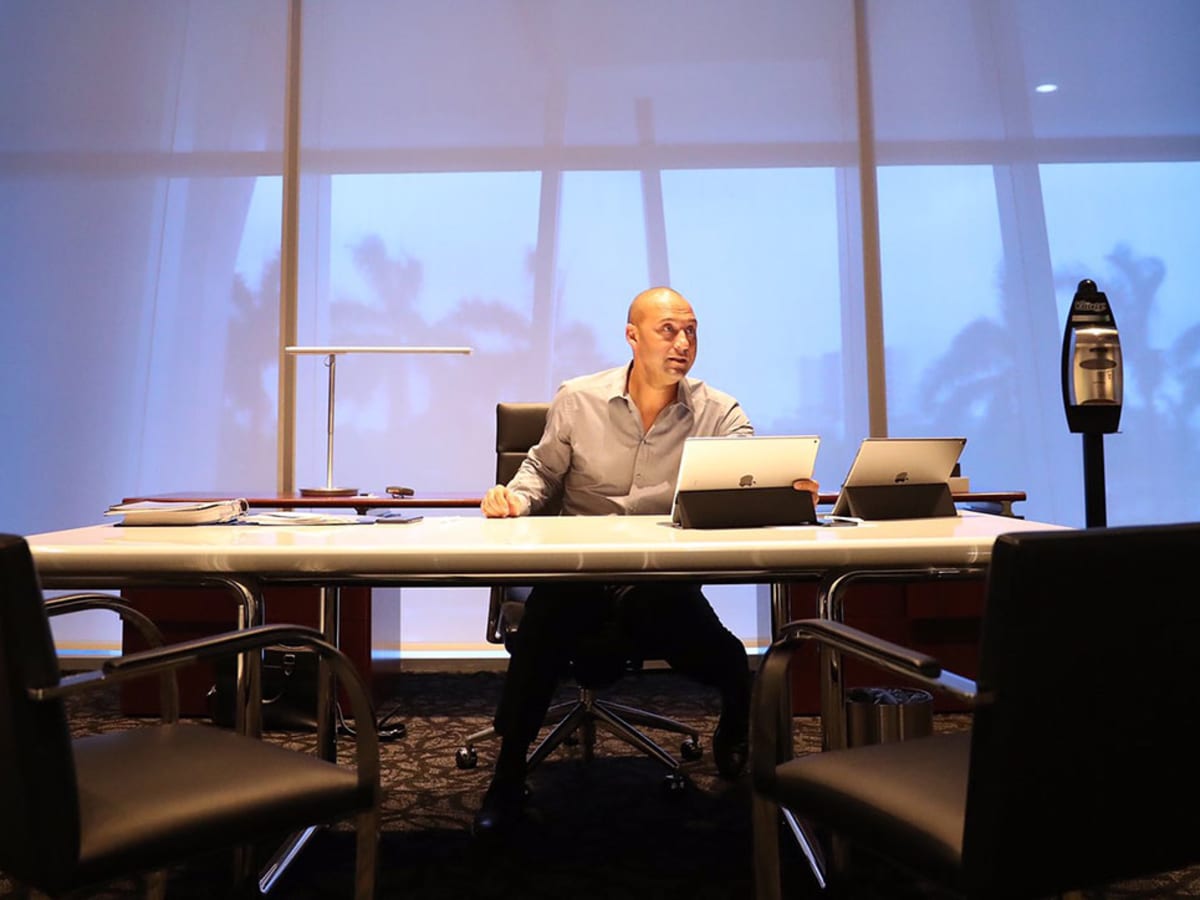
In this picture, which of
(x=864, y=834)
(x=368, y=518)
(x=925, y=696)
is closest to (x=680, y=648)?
(x=925, y=696)

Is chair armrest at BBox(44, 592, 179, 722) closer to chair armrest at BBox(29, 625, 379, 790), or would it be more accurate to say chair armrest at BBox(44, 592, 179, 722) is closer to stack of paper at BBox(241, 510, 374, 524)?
chair armrest at BBox(29, 625, 379, 790)

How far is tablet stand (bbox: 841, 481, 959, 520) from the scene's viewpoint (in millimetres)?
1971

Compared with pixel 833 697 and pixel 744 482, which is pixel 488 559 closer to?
pixel 744 482

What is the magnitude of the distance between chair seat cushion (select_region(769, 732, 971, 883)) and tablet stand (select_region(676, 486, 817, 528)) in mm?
582


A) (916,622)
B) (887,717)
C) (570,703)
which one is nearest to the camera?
(887,717)

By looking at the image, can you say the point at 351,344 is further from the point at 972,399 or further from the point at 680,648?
the point at 972,399

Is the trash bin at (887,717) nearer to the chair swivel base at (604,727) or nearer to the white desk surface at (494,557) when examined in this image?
the chair swivel base at (604,727)

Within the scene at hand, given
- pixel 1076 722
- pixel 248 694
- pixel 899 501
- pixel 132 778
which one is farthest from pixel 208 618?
A: pixel 1076 722

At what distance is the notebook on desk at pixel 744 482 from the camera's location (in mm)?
1764

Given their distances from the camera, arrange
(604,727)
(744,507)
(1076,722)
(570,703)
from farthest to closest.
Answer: (570,703) → (604,727) → (744,507) → (1076,722)

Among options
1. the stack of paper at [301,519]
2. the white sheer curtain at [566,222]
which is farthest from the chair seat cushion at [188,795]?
the white sheer curtain at [566,222]

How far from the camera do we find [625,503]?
2.60 metres

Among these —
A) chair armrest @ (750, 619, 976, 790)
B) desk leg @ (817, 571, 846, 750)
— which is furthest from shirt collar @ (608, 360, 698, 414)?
chair armrest @ (750, 619, 976, 790)

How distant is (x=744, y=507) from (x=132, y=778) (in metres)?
1.16
